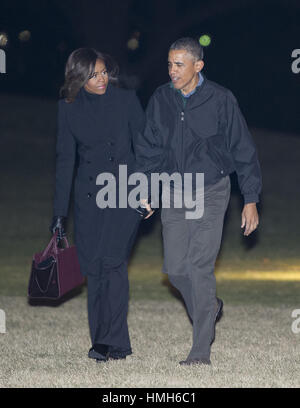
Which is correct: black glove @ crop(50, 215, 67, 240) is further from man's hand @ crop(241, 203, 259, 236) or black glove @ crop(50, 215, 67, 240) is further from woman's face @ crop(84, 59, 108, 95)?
man's hand @ crop(241, 203, 259, 236)

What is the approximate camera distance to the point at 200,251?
7414 millimetres

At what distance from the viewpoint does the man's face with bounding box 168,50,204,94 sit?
7297 mm

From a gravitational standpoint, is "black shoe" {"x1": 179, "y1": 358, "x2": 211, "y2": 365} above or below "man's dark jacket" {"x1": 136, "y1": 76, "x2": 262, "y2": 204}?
below

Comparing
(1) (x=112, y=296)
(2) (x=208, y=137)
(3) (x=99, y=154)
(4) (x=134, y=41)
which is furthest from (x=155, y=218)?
(4) (x=134, y=41)

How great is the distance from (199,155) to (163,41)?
24719 millimetres

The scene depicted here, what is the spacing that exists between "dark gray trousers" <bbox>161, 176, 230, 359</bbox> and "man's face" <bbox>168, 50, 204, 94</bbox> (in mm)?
698

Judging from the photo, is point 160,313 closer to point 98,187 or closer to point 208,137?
point 98,187

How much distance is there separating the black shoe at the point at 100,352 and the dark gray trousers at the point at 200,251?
1.95 feet

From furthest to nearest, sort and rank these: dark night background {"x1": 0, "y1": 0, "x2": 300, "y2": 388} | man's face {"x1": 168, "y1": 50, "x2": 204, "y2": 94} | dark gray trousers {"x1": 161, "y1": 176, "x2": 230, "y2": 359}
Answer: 1. dark night background {"x1": 0, "y1": 0, "x2": 300, "y2": 388}
2. dark gray trousers {"x1": 161, "y1": 176, "x2": 230, "y2": 359}
3. man's face {"x1": 168, "y1": 50, "x2": 204, "y2": 94}

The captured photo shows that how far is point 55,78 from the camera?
37.8 meters

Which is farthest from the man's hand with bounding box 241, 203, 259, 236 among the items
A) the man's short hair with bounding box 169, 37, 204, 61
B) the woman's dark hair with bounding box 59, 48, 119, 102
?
the woman's dark hair with bounding box 59, 48, 119, 102

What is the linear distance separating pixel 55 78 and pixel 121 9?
7357 mm
